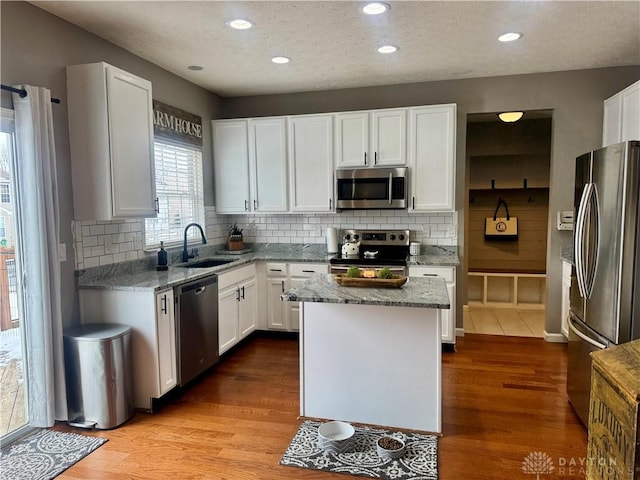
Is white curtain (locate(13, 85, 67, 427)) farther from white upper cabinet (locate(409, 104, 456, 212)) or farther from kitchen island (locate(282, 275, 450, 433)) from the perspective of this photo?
white upper cabinet (locate(409, 104, 456, 212))

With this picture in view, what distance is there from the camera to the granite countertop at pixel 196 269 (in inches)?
118

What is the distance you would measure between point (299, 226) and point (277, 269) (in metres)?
0.72

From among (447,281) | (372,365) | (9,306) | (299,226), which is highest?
(299,226)

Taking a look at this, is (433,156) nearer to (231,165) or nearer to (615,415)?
(231,165)

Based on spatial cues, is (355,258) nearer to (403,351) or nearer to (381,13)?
(403,351)

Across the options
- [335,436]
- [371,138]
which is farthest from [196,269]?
[371,138]

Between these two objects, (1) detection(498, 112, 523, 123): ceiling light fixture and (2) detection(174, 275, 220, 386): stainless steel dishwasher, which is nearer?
(2) detection(174, 275, 220, 386): stainless steel dishwasher

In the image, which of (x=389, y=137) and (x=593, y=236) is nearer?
(x=593, y=236)

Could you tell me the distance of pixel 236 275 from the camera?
4074mm

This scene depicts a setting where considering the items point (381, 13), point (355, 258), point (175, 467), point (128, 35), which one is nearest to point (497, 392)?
point (355, 258)

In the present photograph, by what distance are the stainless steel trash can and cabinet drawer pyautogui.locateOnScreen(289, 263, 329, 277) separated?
1.97 metres

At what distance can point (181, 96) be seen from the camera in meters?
4.26

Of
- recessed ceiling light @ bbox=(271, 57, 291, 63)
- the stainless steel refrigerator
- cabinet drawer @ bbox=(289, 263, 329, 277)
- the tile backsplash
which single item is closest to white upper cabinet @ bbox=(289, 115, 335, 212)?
the tile backsplash

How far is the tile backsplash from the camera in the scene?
3.53 m
